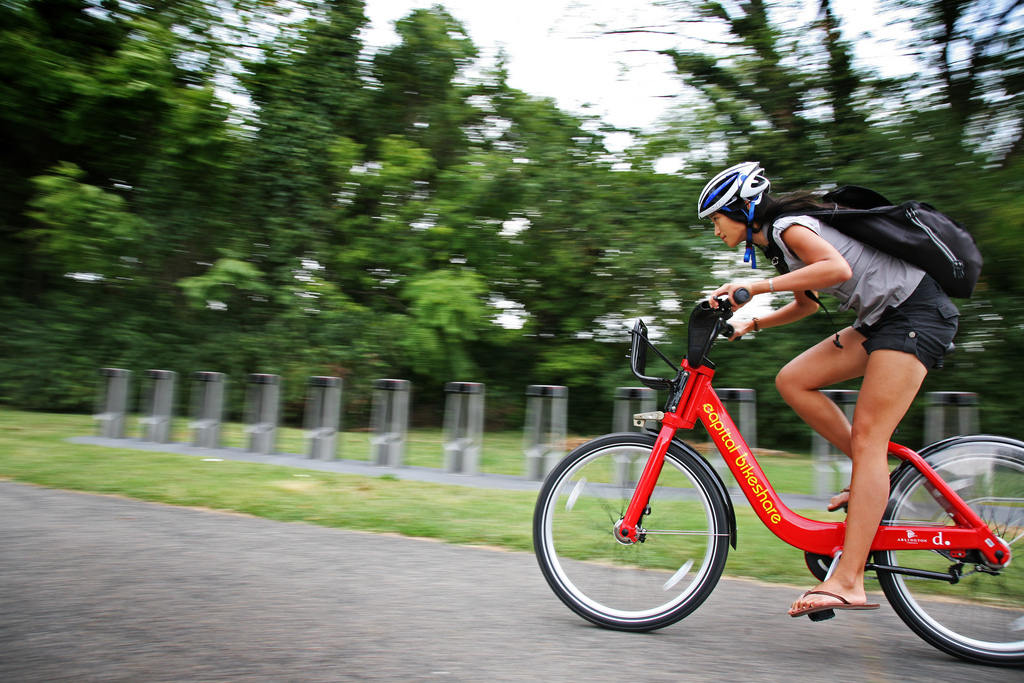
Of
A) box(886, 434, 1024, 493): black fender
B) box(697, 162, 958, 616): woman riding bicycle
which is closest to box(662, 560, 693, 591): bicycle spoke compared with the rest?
box(697, 162, 958, 616): woman riding bicycle

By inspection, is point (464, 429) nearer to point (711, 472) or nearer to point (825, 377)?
point (711, 472)

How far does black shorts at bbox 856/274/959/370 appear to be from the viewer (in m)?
3.15

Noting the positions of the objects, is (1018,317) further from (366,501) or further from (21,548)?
(21,548)

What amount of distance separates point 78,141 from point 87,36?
1.82 m

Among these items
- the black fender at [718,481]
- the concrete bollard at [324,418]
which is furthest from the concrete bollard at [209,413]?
the black fender at [718,481]

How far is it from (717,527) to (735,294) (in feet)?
3.21

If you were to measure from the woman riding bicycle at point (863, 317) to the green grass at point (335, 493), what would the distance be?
115 centimetres

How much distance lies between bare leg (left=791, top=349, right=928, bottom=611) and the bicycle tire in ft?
0.45

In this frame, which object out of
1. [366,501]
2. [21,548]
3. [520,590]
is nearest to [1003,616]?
[520,590]

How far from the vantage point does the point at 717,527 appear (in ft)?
10.9

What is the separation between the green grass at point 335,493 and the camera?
5000mm

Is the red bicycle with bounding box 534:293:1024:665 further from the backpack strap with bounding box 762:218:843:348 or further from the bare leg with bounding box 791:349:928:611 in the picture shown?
the backpack strap with bounding box 762:218:843:348

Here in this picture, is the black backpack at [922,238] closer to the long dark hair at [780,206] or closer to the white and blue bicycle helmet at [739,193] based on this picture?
the long dark hair at [780,206]

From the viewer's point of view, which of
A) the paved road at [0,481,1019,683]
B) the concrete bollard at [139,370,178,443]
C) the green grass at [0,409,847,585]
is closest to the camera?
the paved road at [0,481,1019,683]
